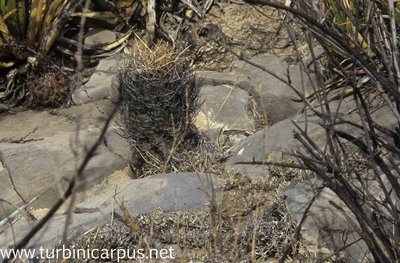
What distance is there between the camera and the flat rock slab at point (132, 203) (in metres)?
4.32

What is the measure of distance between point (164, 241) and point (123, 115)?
6.17 feet

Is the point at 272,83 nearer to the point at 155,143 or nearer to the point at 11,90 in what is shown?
the point at 155,143

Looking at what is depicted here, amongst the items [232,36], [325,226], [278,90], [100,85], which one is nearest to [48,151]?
[100,85]

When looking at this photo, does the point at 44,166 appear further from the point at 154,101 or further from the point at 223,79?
the point at 223,79

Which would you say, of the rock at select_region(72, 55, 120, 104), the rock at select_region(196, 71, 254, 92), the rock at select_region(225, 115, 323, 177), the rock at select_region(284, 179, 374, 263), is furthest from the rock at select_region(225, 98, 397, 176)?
the rock at select_region(72, 55, 120, 104)

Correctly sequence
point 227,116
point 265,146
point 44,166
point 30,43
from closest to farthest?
point 265,146, point 44,166, point 227,116, point 30,43

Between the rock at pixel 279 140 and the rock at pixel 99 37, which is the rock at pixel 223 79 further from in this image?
the rock at pixel 99 37

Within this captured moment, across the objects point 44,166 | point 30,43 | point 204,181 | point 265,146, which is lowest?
point 44,166

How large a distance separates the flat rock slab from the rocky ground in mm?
11

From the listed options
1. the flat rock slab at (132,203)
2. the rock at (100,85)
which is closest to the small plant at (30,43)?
the rock at (100,85)

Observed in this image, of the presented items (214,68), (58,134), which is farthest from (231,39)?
(58,134)

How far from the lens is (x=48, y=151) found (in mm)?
6043

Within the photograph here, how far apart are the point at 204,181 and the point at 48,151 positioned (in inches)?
63.8

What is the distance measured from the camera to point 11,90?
285 inches
